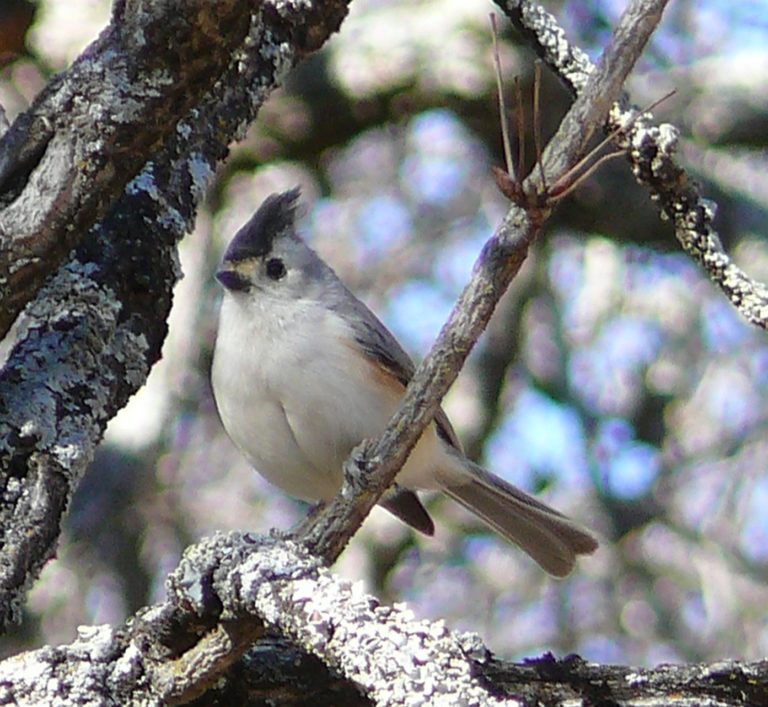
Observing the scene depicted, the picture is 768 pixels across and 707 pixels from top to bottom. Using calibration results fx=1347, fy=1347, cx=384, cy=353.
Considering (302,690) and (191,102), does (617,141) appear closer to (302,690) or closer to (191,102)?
(191,102)

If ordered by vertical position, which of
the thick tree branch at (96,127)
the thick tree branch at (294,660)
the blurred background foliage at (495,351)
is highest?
the blurred background foliage at (495,351)

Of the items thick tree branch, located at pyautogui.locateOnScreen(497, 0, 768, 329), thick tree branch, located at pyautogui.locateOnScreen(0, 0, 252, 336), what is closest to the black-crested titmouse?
thick tree branch, located at pyautogui.locateOnScreen(497, 0, 768, 329)

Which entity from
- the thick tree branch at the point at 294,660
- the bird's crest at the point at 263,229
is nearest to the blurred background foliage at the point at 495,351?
the bird's crest at the point at 263,229

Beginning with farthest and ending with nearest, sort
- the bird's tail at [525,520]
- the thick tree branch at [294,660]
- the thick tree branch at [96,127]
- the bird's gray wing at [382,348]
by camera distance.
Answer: the bird's tail at [525,520] → the bird's gray wing at [382,348] → the thick tree branch at [96,127] → the thick tree branch at [294,660]

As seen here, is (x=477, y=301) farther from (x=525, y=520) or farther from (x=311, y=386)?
(x=525, y=520)

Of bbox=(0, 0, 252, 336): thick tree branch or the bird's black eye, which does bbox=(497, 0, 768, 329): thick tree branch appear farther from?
the bird's black eye

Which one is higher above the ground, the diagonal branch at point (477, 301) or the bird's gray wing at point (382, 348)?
the bird's gray wing at point (382, 348)

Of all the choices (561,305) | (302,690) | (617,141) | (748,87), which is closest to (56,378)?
(302,690)

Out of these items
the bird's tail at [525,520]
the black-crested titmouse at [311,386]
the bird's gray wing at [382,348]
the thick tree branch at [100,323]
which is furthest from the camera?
the bird's tail at [525,520]

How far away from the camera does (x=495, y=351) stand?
15.4 ft

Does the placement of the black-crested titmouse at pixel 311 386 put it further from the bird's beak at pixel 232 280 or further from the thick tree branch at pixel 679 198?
the thick tree branch at pixel 679 198

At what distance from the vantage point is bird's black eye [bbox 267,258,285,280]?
3.40 m

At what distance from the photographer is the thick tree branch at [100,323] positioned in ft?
6.10

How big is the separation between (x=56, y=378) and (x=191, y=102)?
53 cm
